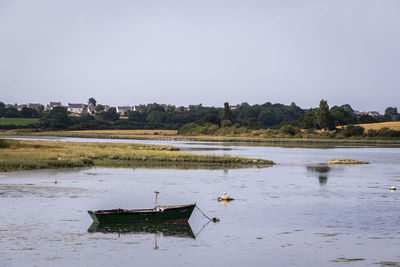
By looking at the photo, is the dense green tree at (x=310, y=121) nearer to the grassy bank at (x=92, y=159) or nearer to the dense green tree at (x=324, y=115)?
the dense green tree at (x=324, y=115)

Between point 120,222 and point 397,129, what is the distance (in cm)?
15103

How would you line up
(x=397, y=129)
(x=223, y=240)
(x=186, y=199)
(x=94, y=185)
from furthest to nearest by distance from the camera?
(x=397, y=129)
(x=94, y=185)
(x=186, y=199)
(x=223, y=240)

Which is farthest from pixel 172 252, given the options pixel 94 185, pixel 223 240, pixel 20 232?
pixel 94 185

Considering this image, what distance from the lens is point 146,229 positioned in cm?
3341

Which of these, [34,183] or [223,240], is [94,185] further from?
[223,240]

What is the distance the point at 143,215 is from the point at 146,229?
0.94 meters

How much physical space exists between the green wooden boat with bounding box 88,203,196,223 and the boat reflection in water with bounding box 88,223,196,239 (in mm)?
232

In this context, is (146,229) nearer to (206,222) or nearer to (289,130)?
(206,222)

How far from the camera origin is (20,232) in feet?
105

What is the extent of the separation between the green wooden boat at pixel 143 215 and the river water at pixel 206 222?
818 millimetres

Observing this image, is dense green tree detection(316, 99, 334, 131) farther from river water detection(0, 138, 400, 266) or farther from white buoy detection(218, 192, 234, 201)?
white buoy detection(218, 192, 234, 201)

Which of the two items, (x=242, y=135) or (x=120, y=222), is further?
(x=242, y=135)

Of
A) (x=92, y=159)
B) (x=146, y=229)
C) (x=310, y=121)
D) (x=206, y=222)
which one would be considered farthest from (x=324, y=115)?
(x=146, y=229)

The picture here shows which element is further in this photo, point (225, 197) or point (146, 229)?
point (225, 197)
